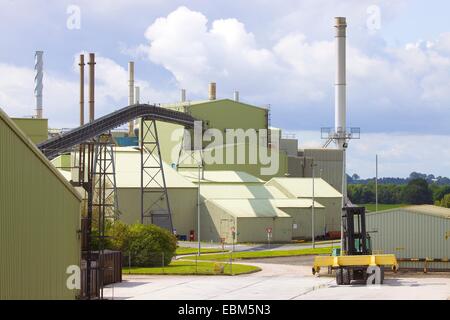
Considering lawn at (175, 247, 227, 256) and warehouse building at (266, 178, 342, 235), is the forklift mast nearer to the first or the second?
lawn at (175, 247, 227, 256)

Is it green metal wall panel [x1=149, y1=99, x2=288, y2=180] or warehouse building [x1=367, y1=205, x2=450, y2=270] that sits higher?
green metal wall panel [x1=149, y1=99, x2=288, y2=180]

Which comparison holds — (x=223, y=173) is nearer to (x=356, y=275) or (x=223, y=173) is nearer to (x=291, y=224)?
(x=291, y=224)

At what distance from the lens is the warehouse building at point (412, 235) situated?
59875 millimetres

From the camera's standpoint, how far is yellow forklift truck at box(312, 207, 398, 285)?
1980 inches

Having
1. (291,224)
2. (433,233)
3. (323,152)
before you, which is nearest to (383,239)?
(433,233)

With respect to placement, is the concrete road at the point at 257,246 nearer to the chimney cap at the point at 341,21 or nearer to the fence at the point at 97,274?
the chimney cap at the point at 341,21

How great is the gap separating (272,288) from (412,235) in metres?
13.6

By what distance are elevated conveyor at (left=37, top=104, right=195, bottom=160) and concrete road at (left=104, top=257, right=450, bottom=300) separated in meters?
18.5

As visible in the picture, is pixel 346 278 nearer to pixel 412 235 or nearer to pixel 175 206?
pixel 412 235

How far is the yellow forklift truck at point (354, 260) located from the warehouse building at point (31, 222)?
1632cm

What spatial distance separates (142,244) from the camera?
64.9m

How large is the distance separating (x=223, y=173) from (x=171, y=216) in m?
17.4

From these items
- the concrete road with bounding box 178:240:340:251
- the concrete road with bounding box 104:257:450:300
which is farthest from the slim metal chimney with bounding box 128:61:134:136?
the concrete road with bounding box 104:257:450:300

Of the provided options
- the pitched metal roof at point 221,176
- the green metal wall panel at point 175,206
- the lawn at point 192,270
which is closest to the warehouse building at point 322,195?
the pitched metal roof at point 221,176
